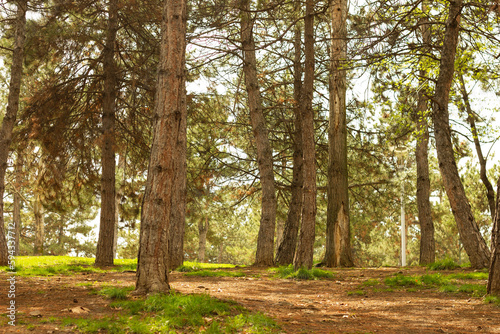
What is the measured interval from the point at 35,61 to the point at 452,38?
10.4 m

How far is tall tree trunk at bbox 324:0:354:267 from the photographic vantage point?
11148mm

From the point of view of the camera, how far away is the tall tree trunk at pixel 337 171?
439 inches

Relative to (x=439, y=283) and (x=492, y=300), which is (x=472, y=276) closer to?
(x=439, y=283)

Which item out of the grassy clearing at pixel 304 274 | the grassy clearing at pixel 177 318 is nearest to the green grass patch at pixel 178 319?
the grassy clearing at pixel 177 318

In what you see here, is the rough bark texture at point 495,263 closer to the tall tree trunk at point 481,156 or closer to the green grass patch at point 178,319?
the green grass patch at point 178,319

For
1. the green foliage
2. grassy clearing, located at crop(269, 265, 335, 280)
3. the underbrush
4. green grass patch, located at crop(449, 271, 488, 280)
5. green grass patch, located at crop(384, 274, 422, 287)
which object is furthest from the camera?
the green foliage

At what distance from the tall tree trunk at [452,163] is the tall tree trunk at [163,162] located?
537cm

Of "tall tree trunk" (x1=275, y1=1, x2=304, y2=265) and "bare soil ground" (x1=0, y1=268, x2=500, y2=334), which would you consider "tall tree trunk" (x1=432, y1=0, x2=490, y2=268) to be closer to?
"bare soil ground" (x1=0, y1=268, x2=500, y2=334)

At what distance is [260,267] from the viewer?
462 inches

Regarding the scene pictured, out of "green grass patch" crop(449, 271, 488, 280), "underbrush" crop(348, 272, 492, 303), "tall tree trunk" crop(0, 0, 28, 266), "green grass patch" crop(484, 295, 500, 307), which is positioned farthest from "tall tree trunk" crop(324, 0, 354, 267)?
"tall tree trunk" crop(0, 0, 28, 266)

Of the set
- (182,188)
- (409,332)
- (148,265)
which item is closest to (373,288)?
(409,332)

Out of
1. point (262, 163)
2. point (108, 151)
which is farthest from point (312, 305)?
point (108, 151)

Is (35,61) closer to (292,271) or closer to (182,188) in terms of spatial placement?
(182,188)

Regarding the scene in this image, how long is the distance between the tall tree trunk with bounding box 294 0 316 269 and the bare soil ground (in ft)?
2.78
